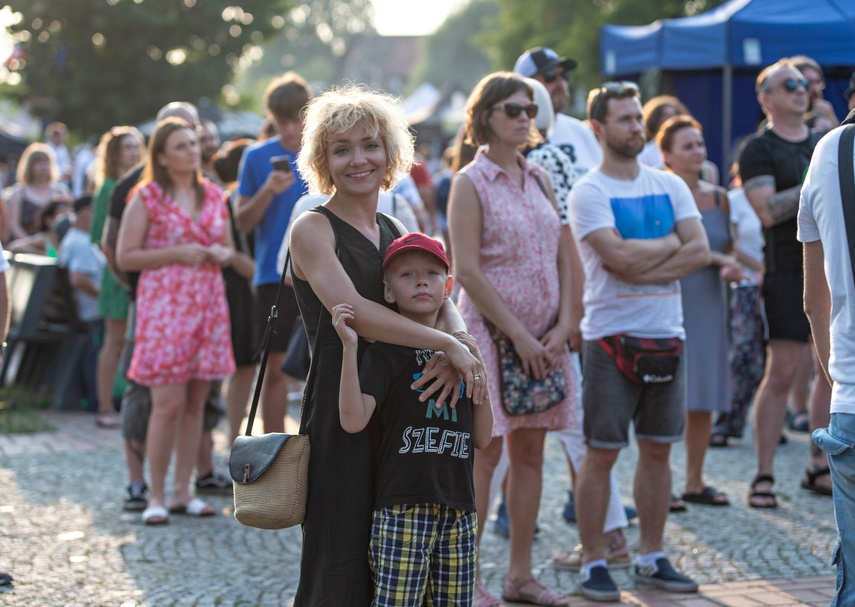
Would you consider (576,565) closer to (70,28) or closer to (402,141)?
(402,141)

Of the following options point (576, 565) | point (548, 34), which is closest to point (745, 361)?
point (576, 565)

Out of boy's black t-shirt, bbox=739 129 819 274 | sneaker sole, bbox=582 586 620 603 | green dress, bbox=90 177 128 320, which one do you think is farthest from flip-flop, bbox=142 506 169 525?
boy's black t-shirt, bbox=739 129 819 274

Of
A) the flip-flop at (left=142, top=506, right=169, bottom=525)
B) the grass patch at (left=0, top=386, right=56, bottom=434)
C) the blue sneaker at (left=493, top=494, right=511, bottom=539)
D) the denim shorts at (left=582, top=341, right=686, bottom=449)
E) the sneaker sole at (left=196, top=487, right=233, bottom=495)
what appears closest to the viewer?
the denim shorts at (left=582, top=341, right=686, bottom=449)

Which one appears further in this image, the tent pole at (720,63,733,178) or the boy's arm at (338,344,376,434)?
the tent pole at (720,63,733,178)

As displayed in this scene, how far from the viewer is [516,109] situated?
4.71 meters

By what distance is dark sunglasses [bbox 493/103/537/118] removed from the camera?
471cm

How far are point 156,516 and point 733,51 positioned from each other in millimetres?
8430

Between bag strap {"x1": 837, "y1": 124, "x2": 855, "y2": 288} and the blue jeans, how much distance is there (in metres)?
0.38

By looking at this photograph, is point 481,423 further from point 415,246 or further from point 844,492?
point 844,492

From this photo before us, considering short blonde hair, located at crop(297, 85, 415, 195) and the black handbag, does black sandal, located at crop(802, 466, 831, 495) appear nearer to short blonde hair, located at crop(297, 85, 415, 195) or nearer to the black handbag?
short blonde hair, located at crop(297, 85, 415, 195)

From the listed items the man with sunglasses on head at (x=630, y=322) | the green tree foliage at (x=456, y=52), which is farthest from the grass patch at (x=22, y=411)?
the green tree foliage at (x=456, y=52)

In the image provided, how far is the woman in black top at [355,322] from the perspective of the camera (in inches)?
128

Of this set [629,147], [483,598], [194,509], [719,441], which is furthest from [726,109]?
[483,598]

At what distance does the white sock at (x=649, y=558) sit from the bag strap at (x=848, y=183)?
2.41 m
